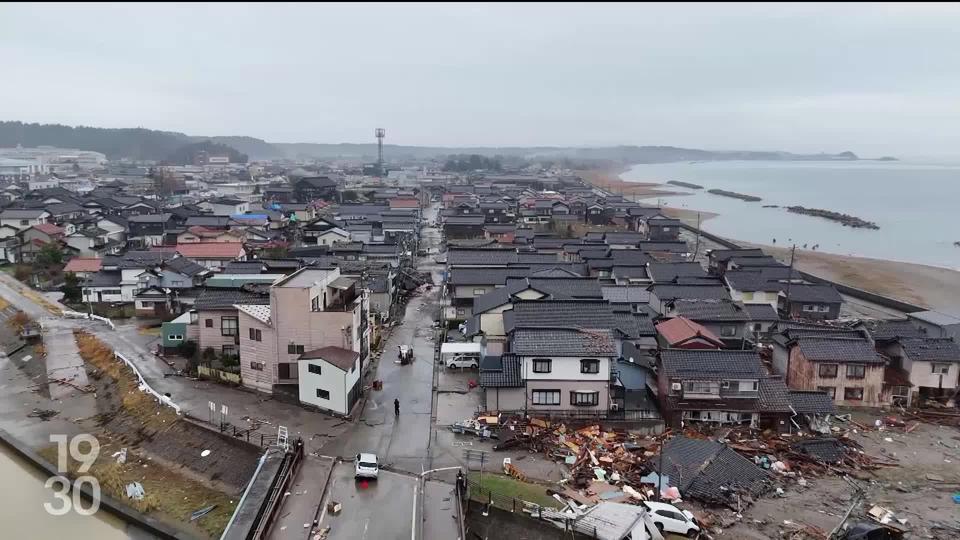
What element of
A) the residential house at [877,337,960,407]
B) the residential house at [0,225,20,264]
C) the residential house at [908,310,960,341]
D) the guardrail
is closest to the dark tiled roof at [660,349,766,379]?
the residential house at [877,337,960,407]

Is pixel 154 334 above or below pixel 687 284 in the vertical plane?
below

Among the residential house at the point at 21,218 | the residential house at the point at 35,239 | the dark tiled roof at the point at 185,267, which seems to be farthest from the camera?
the residential house at the point at 21,218

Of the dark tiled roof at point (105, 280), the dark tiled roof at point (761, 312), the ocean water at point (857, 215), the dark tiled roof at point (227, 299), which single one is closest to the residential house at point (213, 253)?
the dark tiled roof at point (105, 280)

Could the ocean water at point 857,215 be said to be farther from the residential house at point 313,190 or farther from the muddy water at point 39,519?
the muddy water at point 39,519

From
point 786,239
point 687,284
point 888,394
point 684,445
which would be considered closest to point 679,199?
point 786,239

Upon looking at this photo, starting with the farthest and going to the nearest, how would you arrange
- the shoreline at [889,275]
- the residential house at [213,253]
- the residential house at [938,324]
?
the shoreline at [889,275] → the residential house at [213,253] → the residential house at [938,324]

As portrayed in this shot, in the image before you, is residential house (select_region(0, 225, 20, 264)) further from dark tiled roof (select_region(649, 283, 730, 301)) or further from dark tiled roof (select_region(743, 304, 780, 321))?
dark tiled roof (select_region(743, 304, 780, 321))

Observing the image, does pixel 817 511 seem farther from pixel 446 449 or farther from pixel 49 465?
pixel 49 465
